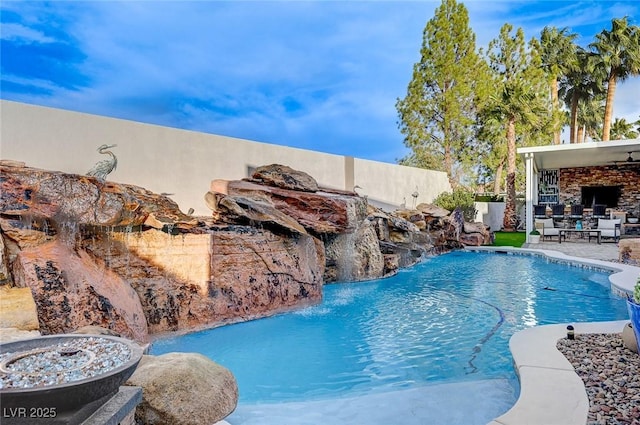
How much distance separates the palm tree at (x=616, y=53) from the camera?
2191 centimetres

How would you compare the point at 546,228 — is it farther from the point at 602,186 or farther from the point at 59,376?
the point at 59,376

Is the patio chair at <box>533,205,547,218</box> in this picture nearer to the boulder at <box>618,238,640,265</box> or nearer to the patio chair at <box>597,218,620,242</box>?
the patio chair at <box>597,218,620,242</box>

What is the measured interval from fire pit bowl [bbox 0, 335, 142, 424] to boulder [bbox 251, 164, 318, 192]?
22.6 feet

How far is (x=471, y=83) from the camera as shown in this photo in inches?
A: 933

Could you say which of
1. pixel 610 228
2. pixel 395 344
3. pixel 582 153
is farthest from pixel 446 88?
pixel 395 344

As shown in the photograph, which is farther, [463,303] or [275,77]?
[275,77]

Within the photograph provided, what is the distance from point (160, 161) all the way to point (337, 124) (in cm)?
1120

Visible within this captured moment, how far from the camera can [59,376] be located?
1.80 metres

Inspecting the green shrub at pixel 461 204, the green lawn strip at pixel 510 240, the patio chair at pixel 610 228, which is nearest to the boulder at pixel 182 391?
the green lawn strip at pixel 510 240

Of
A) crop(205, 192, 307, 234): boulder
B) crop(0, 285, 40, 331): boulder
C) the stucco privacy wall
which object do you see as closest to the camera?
crop(0, 285, 40, 331): boulder

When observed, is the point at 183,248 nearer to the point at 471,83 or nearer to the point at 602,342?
the point at 602,342

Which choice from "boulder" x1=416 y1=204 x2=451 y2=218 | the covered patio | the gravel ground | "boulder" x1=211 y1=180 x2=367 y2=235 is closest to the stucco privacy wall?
"boulder" x1=211 y1=180 x2=367 y2=235

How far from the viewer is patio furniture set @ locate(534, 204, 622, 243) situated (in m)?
14.4

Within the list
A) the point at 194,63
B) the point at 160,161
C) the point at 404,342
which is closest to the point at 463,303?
the point at 404,342
